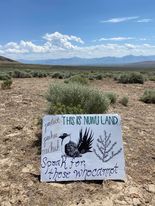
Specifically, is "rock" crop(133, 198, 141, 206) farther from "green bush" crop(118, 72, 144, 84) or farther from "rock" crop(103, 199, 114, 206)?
"green bush" crop(118, 72, 144, 84)

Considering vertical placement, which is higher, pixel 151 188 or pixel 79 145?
pixel 79 145

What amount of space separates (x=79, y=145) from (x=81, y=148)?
6 centimetres

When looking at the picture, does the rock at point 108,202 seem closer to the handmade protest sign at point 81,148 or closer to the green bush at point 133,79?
the handmade protest sign at point 81,148

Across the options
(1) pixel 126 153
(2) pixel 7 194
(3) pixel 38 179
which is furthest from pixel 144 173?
(2) pixel 7 194

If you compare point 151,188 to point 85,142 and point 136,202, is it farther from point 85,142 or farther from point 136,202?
point 85,142

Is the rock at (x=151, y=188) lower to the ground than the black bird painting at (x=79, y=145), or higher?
lower

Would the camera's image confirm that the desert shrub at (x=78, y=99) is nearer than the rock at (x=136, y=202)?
No

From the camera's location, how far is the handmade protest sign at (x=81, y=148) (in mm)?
5633

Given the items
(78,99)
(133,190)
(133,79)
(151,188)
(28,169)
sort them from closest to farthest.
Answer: (133,190), (151,188), (28,169), (78,99), (133,79)

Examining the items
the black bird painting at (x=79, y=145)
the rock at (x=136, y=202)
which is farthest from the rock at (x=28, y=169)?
the rock at (x=136, y=202)

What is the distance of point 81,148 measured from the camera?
578 centimetres

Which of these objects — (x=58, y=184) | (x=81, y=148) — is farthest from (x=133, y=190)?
(x=58, y=184)

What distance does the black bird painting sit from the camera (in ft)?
18.8

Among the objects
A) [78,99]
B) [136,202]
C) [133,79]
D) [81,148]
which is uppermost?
[78,99]
